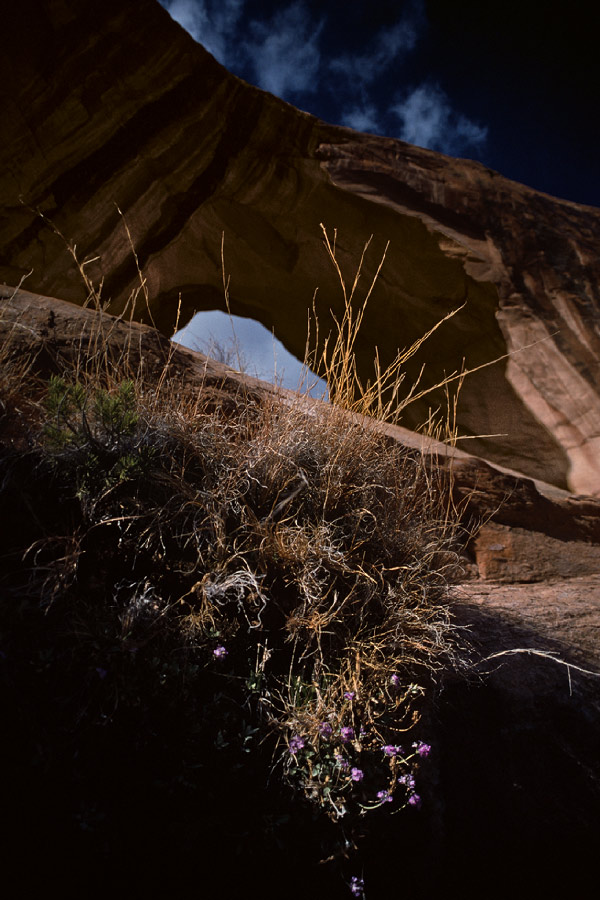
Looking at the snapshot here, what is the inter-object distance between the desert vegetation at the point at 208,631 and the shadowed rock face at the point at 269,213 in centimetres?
452

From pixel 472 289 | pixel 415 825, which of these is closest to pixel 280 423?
pixel 415 825

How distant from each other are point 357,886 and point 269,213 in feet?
22.5

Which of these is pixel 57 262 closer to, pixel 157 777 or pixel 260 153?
pixel 260 153

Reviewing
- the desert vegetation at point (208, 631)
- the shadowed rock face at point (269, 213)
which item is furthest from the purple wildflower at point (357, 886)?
the shadowed rock face at point (269, 213)

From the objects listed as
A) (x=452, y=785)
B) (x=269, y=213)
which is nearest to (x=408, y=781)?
(x=452, y=785)

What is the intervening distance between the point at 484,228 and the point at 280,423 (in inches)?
215

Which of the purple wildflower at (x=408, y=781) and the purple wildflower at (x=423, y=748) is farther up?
the purple wildflower at (x=423, y=748)

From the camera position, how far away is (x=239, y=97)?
18.9 feet

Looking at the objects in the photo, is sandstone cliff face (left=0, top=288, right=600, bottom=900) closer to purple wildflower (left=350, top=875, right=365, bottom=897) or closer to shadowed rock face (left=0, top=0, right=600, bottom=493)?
purple wildflower (left=350, top=875, right=365, bottom=897)

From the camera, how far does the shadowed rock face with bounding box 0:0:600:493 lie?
17.1 feet

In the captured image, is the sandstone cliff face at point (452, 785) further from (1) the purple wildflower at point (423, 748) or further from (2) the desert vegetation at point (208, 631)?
(1) the purple wildflower at point (423, 748)

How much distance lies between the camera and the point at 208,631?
4.84ft

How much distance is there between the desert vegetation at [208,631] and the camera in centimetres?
117

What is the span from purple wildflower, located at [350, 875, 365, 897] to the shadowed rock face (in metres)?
5.26
